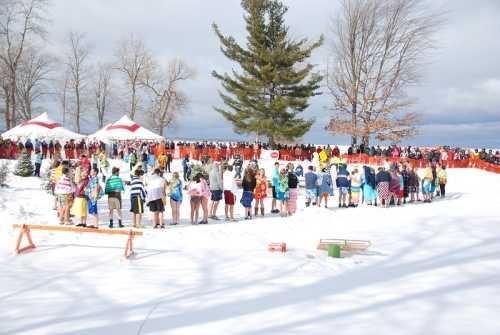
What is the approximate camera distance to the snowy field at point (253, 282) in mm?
5438

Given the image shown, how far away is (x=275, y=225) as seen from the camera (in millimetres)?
12453

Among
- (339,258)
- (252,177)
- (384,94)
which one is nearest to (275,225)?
(252,177)

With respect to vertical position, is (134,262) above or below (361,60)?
below

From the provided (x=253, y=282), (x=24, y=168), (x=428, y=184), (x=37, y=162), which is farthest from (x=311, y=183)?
(x=24, y=168)

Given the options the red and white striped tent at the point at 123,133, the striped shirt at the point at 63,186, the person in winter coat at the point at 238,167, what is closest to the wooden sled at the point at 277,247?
the striped shirt at the point at 63,186

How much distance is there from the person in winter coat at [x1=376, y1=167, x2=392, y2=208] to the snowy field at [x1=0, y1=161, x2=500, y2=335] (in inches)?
154

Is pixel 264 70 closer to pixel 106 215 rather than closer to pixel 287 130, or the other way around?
pixel 287 130

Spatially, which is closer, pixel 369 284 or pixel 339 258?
pixel 369 284

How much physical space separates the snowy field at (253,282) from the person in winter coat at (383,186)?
392 centimetres

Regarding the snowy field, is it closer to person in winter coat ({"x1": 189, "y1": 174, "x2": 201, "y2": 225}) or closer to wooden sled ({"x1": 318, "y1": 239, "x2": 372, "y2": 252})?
wooden sled ({"x1": 318, "y1": 239, "x2": 372, "y2": 252})

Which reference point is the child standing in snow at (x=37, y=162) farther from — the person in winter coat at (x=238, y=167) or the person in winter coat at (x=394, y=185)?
the person in winter coat at (x=394, y=185)

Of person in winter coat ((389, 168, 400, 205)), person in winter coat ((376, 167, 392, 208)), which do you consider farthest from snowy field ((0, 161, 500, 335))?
person in winter coat ((389, 168, 400, 205))

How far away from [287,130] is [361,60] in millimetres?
10105

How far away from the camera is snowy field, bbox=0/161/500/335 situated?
17.8 feet
